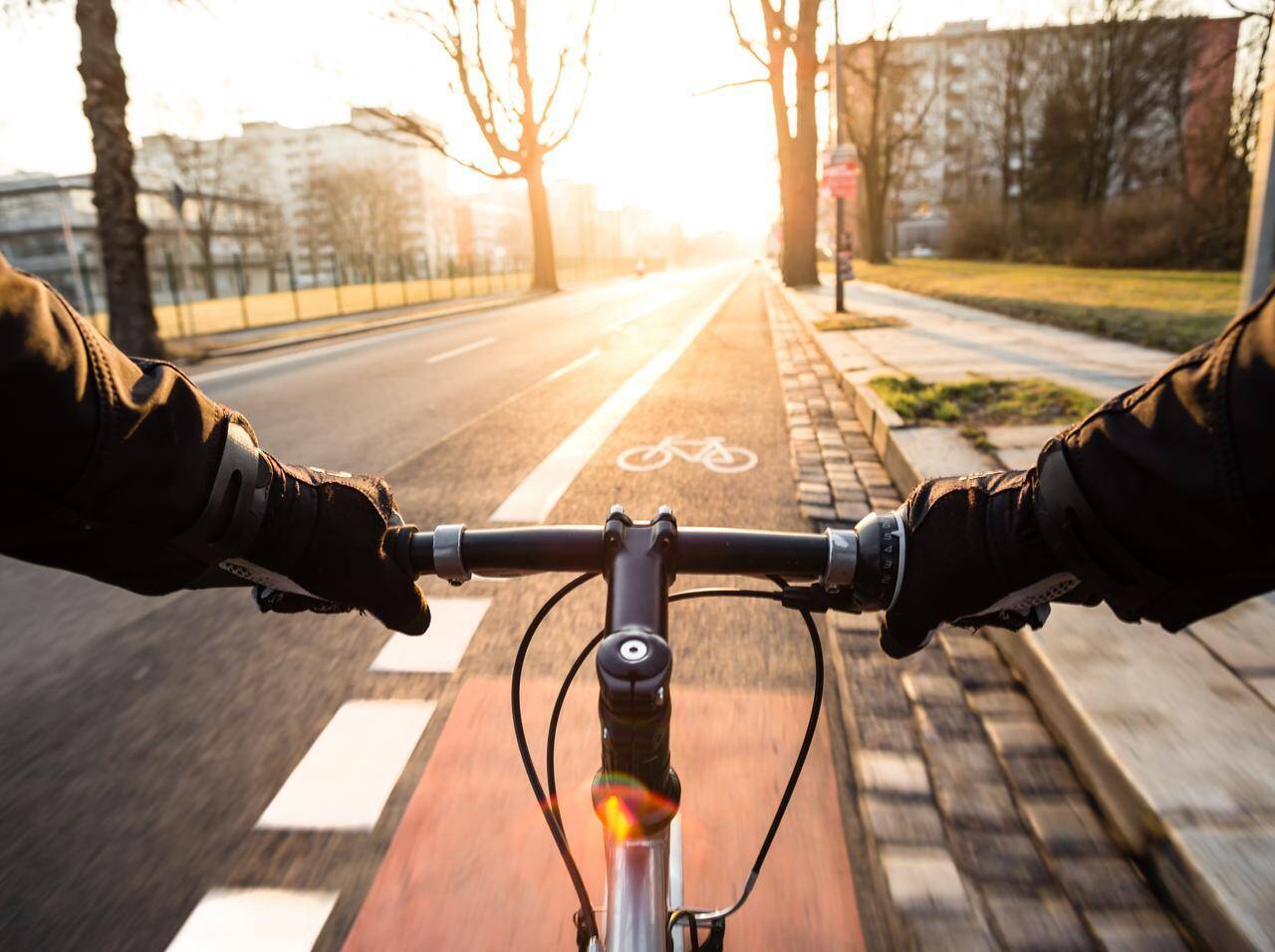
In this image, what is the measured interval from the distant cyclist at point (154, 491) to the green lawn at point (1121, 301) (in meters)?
10.5

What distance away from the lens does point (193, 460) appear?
1061mm

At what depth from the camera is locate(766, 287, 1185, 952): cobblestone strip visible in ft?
6.01

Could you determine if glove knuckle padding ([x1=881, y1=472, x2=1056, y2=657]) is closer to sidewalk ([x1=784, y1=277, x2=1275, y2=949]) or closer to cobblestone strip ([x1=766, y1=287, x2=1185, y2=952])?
cobblestone strip ([x1=766, y1=287, x2=1185, y2=952])

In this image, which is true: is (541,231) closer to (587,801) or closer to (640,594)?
(587,801)

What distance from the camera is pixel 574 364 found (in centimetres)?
1198

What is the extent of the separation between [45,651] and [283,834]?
1824 millimetres

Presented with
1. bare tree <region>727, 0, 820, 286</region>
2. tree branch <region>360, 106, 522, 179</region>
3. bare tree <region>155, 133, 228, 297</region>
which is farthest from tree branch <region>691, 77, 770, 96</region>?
bare tree <region>155, 133, 228, 297</region>

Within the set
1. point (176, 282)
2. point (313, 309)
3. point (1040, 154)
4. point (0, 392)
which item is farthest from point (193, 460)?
point (1040, 154)

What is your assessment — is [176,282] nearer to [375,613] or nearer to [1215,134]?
[375,613]

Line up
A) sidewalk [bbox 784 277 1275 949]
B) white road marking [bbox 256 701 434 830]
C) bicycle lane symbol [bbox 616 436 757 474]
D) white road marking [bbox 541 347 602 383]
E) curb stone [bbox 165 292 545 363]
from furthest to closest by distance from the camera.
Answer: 1. curb stone [bbox 165 292 545 363]
2. white road marking [bbox 541 347 602 383]
3. bicycle lane symbol [bbox 616 436 757 474]
4. white road marking [bbox 256 701 434 830]
5. sidewalk [bbox 784 277 1275 949]

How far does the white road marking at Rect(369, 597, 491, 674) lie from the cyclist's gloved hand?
1836mm

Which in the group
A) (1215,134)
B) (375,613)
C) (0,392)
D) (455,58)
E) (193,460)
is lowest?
(375,613)

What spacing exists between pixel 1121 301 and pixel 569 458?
13.8 metres

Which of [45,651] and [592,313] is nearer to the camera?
[45,651]
